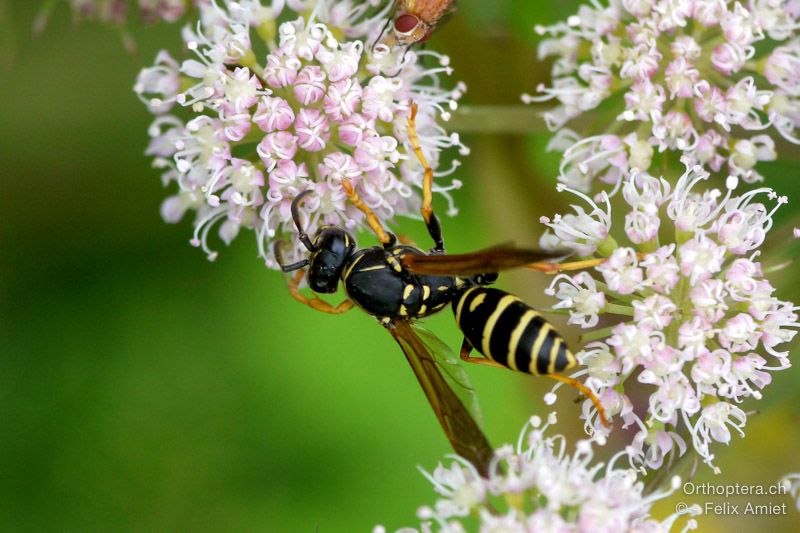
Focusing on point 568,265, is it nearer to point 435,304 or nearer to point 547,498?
point 435,304

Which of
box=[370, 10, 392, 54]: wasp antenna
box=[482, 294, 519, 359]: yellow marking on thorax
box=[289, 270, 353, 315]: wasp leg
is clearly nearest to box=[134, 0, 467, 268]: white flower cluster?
box=[370, 10, 392, 54]: wasp antenna

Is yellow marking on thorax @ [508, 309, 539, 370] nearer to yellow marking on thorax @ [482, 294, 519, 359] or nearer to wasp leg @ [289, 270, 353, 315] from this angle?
yellow marking on thorax @ [482, 294, 519, 359]

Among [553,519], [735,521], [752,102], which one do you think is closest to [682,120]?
[752,102]

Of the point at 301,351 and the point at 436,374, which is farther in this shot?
the point at 301,351

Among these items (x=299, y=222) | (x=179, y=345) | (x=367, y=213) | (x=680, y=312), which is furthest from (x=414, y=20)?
(x=179, y=345)

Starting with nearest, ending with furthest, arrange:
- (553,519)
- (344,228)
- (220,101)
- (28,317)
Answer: (553,519)
(220,101)
(344,228)
(28,317)

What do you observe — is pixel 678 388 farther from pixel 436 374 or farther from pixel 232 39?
pixel 232 39

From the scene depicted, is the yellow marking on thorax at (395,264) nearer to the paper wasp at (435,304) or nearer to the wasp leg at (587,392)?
the paper wasp at (435,304)
